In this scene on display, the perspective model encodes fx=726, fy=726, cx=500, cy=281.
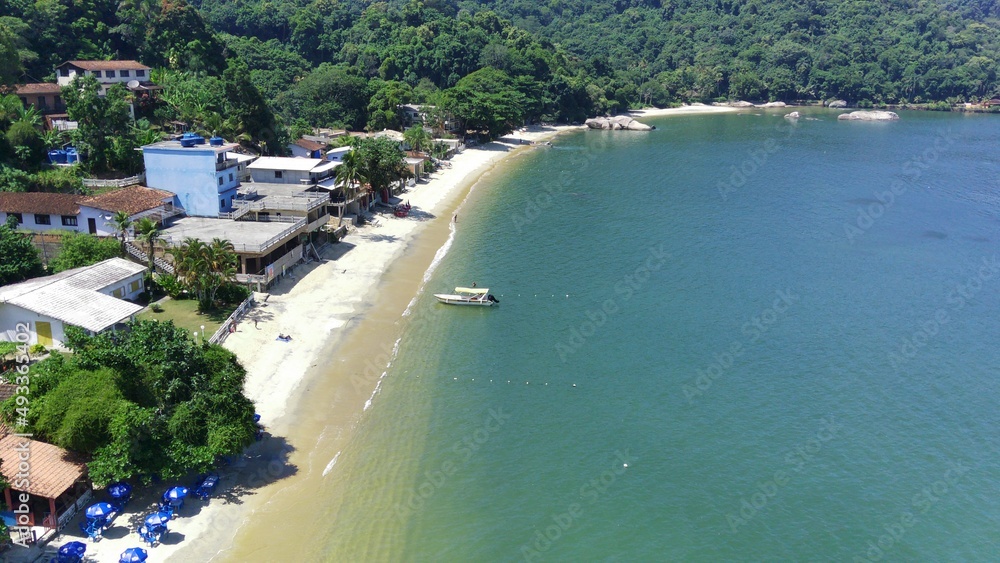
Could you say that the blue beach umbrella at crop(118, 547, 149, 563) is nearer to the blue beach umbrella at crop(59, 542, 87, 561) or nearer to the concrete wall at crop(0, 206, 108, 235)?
the blue beach umbrella at crop(59, 542, 87, 561)

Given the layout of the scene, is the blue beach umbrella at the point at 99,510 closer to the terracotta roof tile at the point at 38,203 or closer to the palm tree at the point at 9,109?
the terracotta roof tile at the point at 38,203

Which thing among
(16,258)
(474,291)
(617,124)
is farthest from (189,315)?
(617,124)

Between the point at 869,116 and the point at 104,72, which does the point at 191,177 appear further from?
the point at 869,116

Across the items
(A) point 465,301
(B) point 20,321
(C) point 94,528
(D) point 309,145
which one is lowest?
(C) point 94,528

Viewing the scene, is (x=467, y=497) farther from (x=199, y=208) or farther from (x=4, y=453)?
(x=199, y=208)

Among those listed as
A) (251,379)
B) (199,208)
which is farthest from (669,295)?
(199,208)

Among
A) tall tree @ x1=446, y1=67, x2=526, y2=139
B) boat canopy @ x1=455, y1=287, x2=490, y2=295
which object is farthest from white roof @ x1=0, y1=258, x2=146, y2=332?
tall tree @ x1=446, y1=67, x2=526, y2=139

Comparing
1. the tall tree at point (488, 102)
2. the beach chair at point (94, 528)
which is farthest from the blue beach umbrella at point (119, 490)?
the tall tree at point (488, 102)
